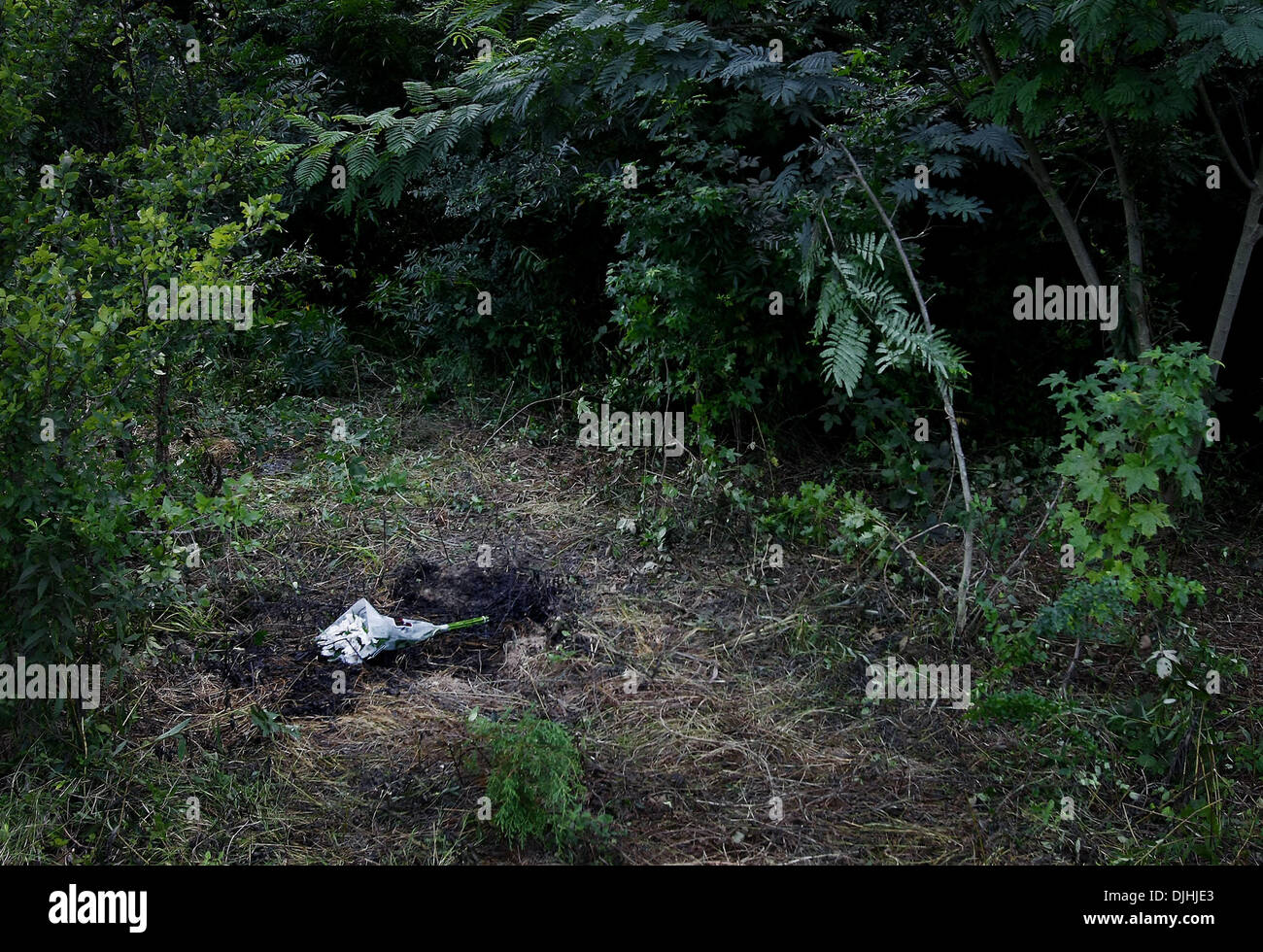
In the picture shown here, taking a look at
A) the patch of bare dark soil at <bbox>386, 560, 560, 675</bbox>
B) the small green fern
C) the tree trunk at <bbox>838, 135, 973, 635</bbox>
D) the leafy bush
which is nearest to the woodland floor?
the patch of bare dark soil at <bbox>386, 560, 560, 675</bbox>

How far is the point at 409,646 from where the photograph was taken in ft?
13.4

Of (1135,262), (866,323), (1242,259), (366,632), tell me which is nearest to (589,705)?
Answer: (366,632)

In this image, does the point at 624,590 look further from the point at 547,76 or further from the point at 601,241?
the point at 601,241

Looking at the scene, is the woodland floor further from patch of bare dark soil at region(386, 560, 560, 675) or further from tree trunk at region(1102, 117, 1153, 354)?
tree trunk at region(1102, 117, 1153, 354)

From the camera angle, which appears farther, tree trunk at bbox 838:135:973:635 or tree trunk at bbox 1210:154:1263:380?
tree trunk at bbox 1210:154:1263:380

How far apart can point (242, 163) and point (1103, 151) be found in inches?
168

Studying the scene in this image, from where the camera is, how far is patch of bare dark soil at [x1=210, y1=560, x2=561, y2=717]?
377cm

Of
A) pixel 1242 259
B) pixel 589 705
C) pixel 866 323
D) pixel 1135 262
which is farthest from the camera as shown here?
pixel 1135 262

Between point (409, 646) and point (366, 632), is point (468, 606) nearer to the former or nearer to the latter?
point (409, 646)

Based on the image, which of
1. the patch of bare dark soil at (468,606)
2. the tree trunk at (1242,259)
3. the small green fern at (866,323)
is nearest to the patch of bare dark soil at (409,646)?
the patch of bare dark soil at (468,606)

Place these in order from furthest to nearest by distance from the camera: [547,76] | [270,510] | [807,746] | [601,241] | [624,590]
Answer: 1. [601,241]
2. [270,510]
3. [624,590]
4. [547,76]
5. [807,746]

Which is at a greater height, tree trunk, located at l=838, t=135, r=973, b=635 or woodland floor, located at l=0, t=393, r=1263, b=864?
tree trunk, located at l=838, t=135, r=973, b=635

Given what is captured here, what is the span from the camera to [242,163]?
4336mm
